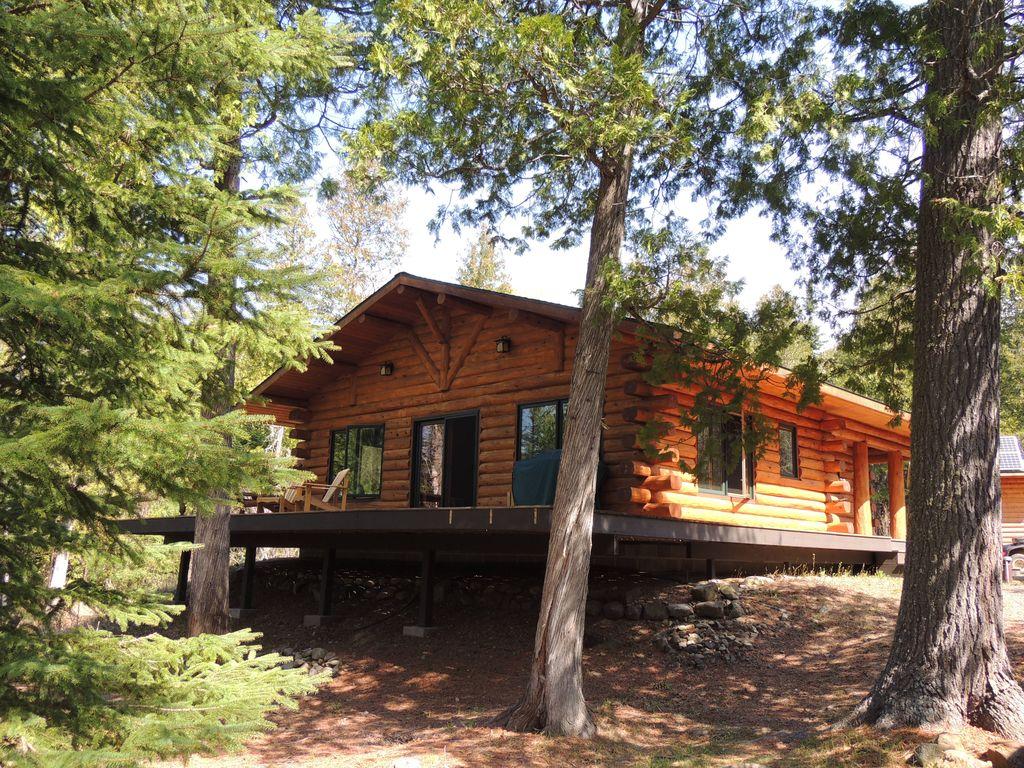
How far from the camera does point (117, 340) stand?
433 cm

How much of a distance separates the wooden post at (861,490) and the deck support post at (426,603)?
27.9 ft

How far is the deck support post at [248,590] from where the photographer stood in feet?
46.3

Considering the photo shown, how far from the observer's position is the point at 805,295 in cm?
1042

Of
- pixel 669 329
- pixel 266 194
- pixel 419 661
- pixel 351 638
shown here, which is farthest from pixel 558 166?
pixel 351 638

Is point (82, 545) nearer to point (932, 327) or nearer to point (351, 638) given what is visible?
point (932, 327)

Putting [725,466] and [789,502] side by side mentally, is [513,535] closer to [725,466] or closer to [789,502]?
[725,466]

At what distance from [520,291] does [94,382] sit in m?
27.4

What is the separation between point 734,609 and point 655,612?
1.01 metres

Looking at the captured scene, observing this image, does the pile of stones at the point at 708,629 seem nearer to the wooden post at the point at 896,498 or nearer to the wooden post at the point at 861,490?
the wooden post at the point at 861,490

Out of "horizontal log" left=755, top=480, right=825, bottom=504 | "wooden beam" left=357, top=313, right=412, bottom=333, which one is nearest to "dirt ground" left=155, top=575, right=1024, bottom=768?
"horizontal log" left=755, top=480, right=825, bottom=504

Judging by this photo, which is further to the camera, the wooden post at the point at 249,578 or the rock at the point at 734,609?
the wooden post at the point at 249,578

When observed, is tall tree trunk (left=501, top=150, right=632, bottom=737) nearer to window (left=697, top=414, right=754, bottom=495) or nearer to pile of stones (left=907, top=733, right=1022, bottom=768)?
pile of stones (left=907, top=733, right=1022, bottom=768)

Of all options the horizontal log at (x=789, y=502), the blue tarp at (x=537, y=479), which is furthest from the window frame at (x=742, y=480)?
the blue tarp at (x=537, y=479)

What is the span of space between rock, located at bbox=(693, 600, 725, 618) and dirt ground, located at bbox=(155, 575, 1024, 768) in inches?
19.2
